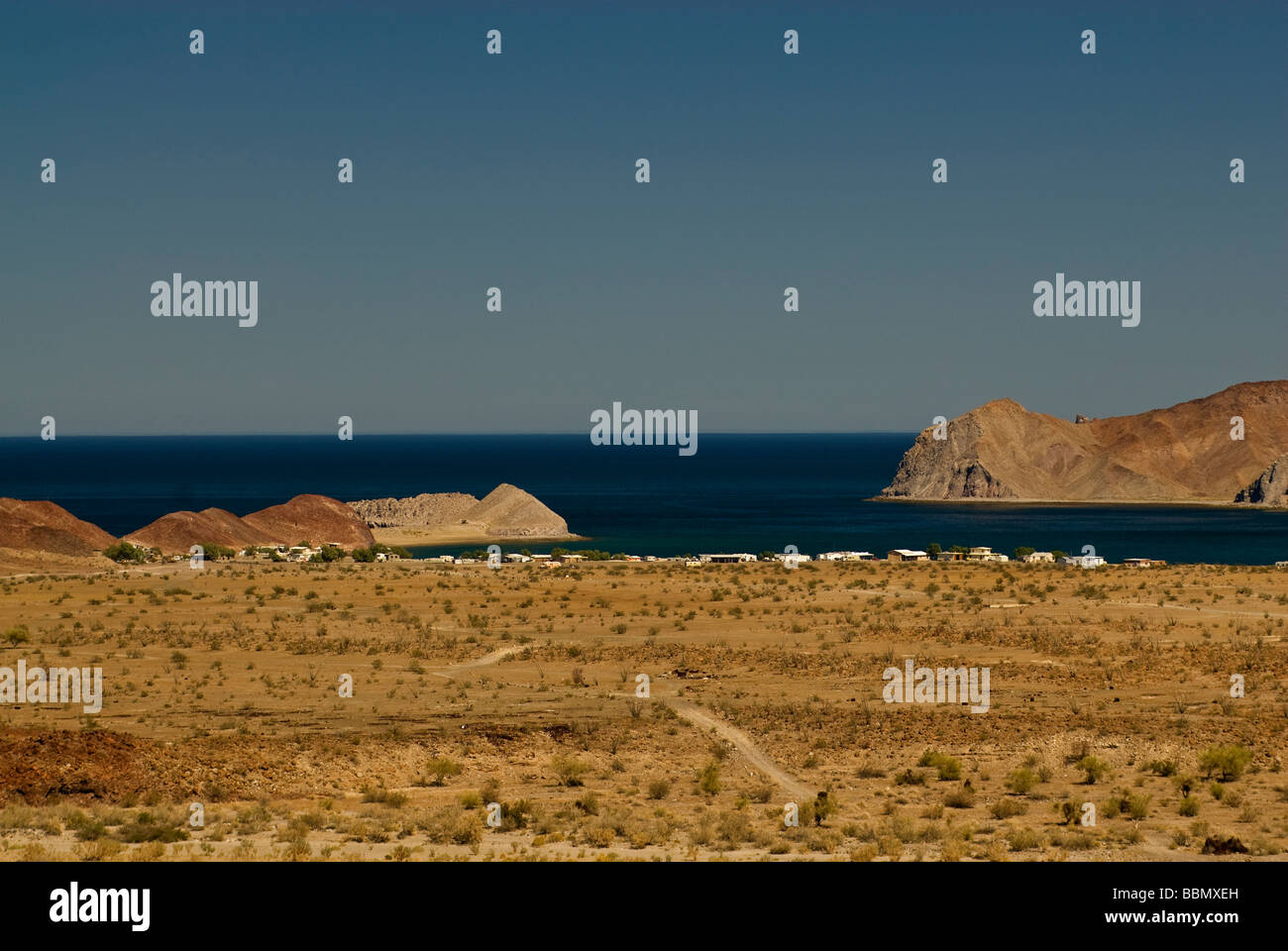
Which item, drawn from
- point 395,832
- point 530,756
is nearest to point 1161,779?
point 530,756

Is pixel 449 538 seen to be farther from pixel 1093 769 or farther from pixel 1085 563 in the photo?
pixel 1093 769

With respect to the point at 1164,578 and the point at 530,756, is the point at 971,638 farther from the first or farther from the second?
the point at 1164,578

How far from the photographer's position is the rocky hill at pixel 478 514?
13438cm

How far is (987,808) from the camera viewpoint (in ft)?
76.5

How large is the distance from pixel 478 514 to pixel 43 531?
61300mm

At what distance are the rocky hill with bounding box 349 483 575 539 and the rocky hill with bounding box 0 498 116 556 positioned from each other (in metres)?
50.6

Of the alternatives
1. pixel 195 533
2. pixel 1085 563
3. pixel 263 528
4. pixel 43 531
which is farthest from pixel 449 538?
pixel 1085 563

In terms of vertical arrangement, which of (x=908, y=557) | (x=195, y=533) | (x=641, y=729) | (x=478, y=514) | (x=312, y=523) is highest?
(x=478, y=514)

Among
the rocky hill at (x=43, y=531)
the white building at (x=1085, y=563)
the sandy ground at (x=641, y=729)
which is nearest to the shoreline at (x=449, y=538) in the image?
the rocky hill at (x=43, y=531)

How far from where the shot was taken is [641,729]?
31.6 metres

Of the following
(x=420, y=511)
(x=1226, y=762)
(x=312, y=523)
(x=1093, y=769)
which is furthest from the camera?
(x=420, y=511)
